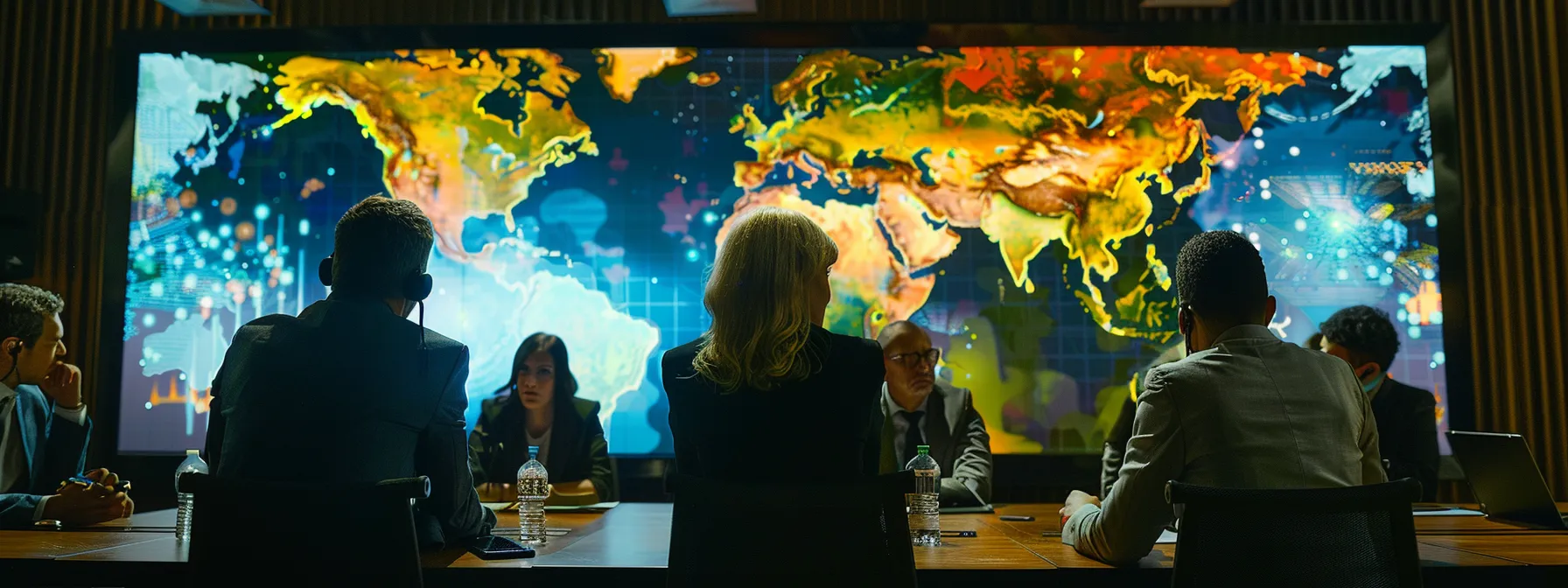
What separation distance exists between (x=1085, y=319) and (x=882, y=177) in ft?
3.66

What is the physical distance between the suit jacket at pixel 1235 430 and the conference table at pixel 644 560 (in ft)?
0.53

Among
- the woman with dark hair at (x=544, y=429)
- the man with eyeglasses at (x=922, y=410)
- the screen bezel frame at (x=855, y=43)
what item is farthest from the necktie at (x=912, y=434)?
the woman with dark hair at (x=544, y=429)

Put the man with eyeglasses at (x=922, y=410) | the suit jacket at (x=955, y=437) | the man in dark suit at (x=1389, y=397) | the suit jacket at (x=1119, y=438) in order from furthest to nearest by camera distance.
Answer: the man in dark suit at (x=1389, y=397) < the man with eyeglasses at (x=922, y=410) < the suit jacket at (x=955, y=437) < the suit jacket at (x=1119, y=438)

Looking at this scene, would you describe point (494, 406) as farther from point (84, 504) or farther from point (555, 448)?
point (84, 504)

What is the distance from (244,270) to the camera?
4.75 meters

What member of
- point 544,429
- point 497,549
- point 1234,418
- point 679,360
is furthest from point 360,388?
point 544,429

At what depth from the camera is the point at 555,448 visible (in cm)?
408

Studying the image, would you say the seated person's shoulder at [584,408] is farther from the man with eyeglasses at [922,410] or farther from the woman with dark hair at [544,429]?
the man with eyeglasses at [922,410]

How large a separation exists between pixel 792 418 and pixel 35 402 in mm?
2915

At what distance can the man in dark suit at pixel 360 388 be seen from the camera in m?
1.92

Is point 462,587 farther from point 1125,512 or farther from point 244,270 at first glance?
point 244,270

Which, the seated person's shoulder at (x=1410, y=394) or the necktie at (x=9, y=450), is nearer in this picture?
the necktie at (x=9, y=450)

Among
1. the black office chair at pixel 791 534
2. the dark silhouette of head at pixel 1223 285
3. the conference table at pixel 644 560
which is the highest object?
the dark silhouette of head at pixel 1223 285

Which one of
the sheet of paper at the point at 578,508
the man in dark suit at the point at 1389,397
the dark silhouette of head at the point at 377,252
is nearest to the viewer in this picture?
the dark silhouette of head at the point at 377,252
